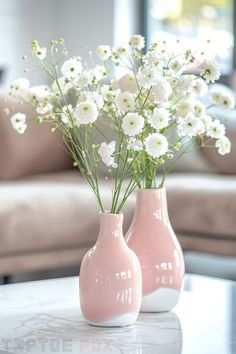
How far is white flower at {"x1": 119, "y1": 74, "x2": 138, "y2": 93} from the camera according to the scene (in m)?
1.46

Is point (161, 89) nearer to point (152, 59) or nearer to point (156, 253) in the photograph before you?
point (152, 59)

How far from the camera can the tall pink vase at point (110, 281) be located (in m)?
1.40

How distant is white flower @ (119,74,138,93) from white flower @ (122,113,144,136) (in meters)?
0.12

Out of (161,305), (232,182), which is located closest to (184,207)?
(232,182)

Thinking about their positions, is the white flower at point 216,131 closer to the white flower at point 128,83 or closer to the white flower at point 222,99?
the white flower at point 222,99

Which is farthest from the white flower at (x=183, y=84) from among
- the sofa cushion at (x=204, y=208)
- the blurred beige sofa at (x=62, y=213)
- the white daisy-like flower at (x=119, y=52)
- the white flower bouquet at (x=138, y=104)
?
the sofa cushion at (x=204, y=208)

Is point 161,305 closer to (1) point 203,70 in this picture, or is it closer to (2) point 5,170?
(1) point 203,70

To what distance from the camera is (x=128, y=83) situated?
1.47m

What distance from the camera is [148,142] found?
1351mm

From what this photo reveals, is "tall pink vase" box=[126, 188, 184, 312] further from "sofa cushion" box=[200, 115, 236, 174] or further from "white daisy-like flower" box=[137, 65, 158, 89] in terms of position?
"sofa cushion" box=[200, 115, 236, 174]

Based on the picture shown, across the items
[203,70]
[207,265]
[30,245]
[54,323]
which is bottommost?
[207,265]

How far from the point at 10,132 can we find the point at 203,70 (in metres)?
1.78

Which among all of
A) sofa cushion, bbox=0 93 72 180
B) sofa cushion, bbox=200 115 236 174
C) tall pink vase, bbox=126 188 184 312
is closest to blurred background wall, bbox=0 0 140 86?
sofa cushion, bbox=0 93 72 180

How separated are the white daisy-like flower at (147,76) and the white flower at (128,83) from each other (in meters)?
0.08
